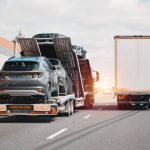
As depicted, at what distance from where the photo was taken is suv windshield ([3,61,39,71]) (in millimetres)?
14867

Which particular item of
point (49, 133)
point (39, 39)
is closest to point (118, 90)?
point (39, 39)

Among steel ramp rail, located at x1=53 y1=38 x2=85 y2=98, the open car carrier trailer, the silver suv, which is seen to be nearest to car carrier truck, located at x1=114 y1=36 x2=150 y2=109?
steel ramp rail, located at x1=53 y1=38 x2=85 y2=98

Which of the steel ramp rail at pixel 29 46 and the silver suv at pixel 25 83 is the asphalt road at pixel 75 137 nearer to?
the silver suv at pixel 25 83

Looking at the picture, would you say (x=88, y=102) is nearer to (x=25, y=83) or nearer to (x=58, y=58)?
(x=58, y=58)

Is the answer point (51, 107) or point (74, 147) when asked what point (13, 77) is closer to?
point (51, 107)

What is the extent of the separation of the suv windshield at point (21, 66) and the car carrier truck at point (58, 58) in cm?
58

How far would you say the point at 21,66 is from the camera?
1500cm

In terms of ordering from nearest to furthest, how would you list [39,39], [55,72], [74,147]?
[74,147] < [55,72] < [39,39]

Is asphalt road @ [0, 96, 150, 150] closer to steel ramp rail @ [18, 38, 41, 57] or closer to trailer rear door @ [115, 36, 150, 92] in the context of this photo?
steel ramp rail @ [18, 38, 41, 57]

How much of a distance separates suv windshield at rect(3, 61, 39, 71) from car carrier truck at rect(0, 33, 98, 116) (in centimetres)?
58

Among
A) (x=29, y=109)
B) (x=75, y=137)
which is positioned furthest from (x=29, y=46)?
(x=75, y=137)

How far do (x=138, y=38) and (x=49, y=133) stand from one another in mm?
11301

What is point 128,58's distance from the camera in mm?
21625

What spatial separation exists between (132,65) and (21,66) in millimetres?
8246
